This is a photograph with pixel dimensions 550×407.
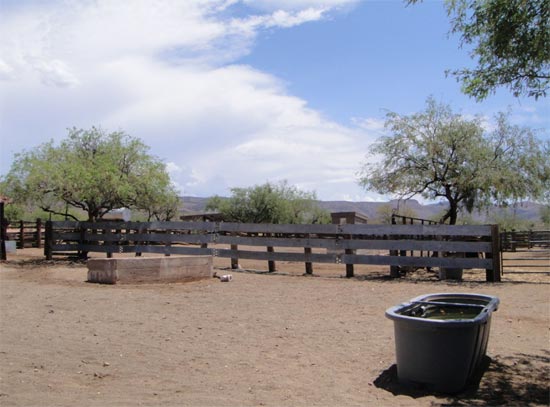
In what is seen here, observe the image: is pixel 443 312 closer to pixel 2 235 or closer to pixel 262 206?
pixel 2 235

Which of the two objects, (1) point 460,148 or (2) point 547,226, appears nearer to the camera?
(1) point 460,148

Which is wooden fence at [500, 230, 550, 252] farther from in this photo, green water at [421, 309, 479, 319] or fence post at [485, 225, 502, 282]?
green water at [421, 309, 479, 319]

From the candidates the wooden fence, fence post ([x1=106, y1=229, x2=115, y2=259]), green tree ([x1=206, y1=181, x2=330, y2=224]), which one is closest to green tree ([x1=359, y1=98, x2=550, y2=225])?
the wooden fence

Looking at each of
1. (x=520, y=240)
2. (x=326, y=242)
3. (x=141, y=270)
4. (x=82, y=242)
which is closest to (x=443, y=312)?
(x=141, y=270)

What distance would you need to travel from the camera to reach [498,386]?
15.4ft

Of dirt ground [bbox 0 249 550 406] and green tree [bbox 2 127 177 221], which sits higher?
green tree [bbox 2 127 177 221]

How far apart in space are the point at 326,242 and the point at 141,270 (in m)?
4.96

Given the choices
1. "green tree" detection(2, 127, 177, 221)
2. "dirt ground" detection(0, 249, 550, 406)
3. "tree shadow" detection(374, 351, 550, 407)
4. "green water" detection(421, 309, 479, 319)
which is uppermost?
"green tree" detection(2, 127, 177, 221)

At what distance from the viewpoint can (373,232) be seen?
1281 cm

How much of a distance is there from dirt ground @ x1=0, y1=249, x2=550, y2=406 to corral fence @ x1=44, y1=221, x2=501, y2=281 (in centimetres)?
155

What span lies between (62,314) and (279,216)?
39065mm

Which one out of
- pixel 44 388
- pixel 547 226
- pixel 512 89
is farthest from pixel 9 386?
pixel 547 226

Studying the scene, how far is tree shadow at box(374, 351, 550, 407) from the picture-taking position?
14.3 ft

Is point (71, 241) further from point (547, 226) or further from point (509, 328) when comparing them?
point (547, 226)
